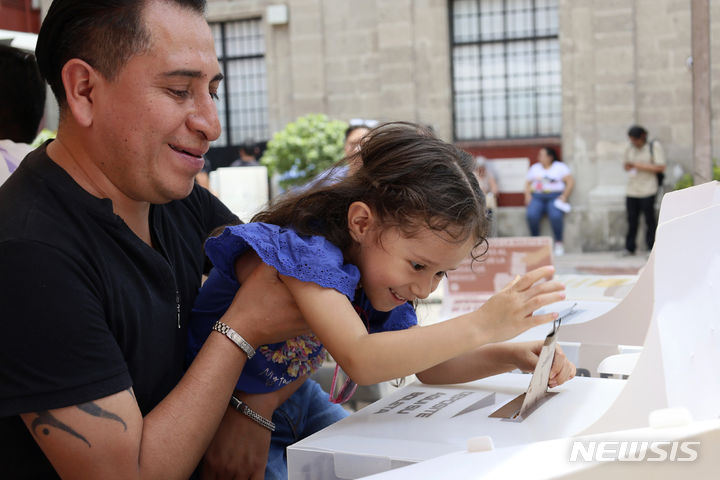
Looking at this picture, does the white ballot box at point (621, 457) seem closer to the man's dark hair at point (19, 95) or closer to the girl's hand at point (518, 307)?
the girl's hand at point (518, 307)

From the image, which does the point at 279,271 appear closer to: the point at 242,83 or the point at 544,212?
the point at 544,212

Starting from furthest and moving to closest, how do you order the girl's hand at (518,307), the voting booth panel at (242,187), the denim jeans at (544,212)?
the denim jeans at (544,212) → the voting booth panel at (242,187) → the girl's hand at (518,307)

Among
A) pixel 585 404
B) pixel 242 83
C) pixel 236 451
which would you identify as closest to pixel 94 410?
pixel 236 451

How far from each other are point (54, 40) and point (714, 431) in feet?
4.51

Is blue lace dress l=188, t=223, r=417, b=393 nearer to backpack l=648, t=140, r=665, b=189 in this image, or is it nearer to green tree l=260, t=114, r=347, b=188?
green tree l=260, t=114, r=347, b=188

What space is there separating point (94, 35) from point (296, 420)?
3.33ft

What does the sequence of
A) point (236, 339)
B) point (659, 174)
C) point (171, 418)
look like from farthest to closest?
→ point (659, 174), point (236, 339), point (171, 418)

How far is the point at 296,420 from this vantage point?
2002mm

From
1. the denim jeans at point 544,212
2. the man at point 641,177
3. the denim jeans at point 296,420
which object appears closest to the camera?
the denim jeans at point 296,420

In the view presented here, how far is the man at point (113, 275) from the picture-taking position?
1341 millimetres

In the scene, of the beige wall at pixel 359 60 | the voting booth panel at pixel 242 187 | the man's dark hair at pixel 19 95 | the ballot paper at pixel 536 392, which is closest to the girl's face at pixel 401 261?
the ballot paper at pixel 536 392

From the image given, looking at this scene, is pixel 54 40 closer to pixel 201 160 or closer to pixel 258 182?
pixel 201 160

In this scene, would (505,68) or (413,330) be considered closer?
(413,330)

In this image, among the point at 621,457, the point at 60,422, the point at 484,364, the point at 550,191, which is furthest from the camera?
the point at 550,191
